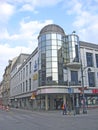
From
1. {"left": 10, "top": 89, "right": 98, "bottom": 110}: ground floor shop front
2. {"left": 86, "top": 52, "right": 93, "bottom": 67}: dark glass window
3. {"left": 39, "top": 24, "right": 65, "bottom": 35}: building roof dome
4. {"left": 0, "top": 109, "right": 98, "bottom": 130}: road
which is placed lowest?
{"left": 0, "top": 109, "right": 98, "bottom": 130}: road

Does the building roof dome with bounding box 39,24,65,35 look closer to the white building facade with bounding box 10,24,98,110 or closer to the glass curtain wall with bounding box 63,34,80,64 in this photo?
the white building facade with bounding box 10,24,98,110

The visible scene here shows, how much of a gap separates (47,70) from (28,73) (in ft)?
49.3

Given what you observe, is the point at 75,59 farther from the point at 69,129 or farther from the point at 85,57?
the point at 69,129

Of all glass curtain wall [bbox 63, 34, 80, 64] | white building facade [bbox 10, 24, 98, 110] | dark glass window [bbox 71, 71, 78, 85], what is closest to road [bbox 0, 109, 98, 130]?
white building facade [bbox 10, 24, 98, 110]

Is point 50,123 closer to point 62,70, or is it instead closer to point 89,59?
point 62,70

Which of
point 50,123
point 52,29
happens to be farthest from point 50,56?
point 50,123

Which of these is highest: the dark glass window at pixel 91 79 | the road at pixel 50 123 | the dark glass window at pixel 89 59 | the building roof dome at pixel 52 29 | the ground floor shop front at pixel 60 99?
the building roof dome at pixel 52 29

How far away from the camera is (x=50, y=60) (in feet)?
138

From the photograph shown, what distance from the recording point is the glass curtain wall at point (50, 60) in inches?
1641

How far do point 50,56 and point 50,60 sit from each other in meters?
0.77

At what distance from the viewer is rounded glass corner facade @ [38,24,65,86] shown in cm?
4173

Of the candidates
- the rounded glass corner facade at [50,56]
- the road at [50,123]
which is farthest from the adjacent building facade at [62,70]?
the road at [50,123]

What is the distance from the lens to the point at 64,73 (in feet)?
142

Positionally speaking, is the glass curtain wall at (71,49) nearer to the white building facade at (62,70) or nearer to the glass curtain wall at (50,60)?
the white building facade at (62,70)
